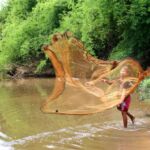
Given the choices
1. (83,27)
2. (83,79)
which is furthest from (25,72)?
(83,79)

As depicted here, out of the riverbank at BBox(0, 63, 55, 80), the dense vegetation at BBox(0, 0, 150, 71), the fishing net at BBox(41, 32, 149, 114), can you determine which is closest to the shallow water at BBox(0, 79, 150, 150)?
the fishing net at BBox(41, 32, 149, 114)

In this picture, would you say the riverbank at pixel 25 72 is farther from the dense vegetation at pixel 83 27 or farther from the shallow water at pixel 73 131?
the shallow water at pixel 73 131

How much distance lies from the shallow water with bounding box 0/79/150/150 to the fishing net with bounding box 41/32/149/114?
0.79 meters

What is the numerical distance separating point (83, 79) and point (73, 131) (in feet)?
5.04

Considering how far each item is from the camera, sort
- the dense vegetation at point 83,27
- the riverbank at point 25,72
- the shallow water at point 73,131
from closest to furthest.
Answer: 1. the shallow water at point 73,131
2. the dense vegetation at point 83,27
3. the riverbank at point 25,72

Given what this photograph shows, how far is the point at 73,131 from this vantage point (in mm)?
11961

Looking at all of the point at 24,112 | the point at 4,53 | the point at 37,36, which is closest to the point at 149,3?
the point at 24,112

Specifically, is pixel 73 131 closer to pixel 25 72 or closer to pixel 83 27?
pixel 83 27

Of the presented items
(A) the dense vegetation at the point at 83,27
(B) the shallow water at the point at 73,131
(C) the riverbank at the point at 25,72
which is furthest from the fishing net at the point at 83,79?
(C) the riverbank at the point at 25,72

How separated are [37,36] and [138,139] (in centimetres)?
2635

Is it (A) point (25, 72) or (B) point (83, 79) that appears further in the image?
(A) point (25, 72)

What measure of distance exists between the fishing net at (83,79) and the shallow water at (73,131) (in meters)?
0.79

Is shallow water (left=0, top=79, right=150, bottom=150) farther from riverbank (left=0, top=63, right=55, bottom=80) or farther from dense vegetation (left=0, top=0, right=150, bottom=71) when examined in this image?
riverbank (left=0, top=63, right=55, bottom=80)

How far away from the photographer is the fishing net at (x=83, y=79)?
10375 millimetres
